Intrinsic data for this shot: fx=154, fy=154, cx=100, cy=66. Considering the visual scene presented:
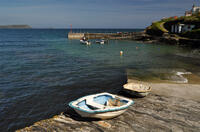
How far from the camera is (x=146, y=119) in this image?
11023 millimetres

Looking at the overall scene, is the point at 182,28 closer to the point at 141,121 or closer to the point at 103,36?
the point at 103,36

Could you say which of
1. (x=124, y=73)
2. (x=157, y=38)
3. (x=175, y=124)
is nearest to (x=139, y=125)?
(x=175, y=124)

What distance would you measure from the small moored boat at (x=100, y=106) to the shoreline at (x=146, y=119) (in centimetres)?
56

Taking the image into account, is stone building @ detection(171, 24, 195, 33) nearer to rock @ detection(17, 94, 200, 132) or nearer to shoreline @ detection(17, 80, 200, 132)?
shoreline @ detection(17, 80, 200, 132)

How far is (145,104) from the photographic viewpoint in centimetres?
1332

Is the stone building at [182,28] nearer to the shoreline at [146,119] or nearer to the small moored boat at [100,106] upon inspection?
the shoreline at [146,119]

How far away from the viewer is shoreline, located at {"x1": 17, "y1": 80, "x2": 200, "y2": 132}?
10055 mm

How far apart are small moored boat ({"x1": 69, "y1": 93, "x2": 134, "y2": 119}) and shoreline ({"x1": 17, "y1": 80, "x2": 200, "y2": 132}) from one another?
56cm

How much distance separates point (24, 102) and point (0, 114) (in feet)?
7.96

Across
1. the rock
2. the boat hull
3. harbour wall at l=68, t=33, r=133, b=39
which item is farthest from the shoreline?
harbour wall at l=68, t=33, r=133, b=39

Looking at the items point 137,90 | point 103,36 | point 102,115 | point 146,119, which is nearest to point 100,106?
point 102,115

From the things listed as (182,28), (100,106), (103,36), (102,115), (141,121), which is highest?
(182,28)

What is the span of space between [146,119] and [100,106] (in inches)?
135

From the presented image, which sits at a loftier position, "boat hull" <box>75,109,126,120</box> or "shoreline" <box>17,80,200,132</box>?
"boat hull" <box>75,109,126,120</box>
